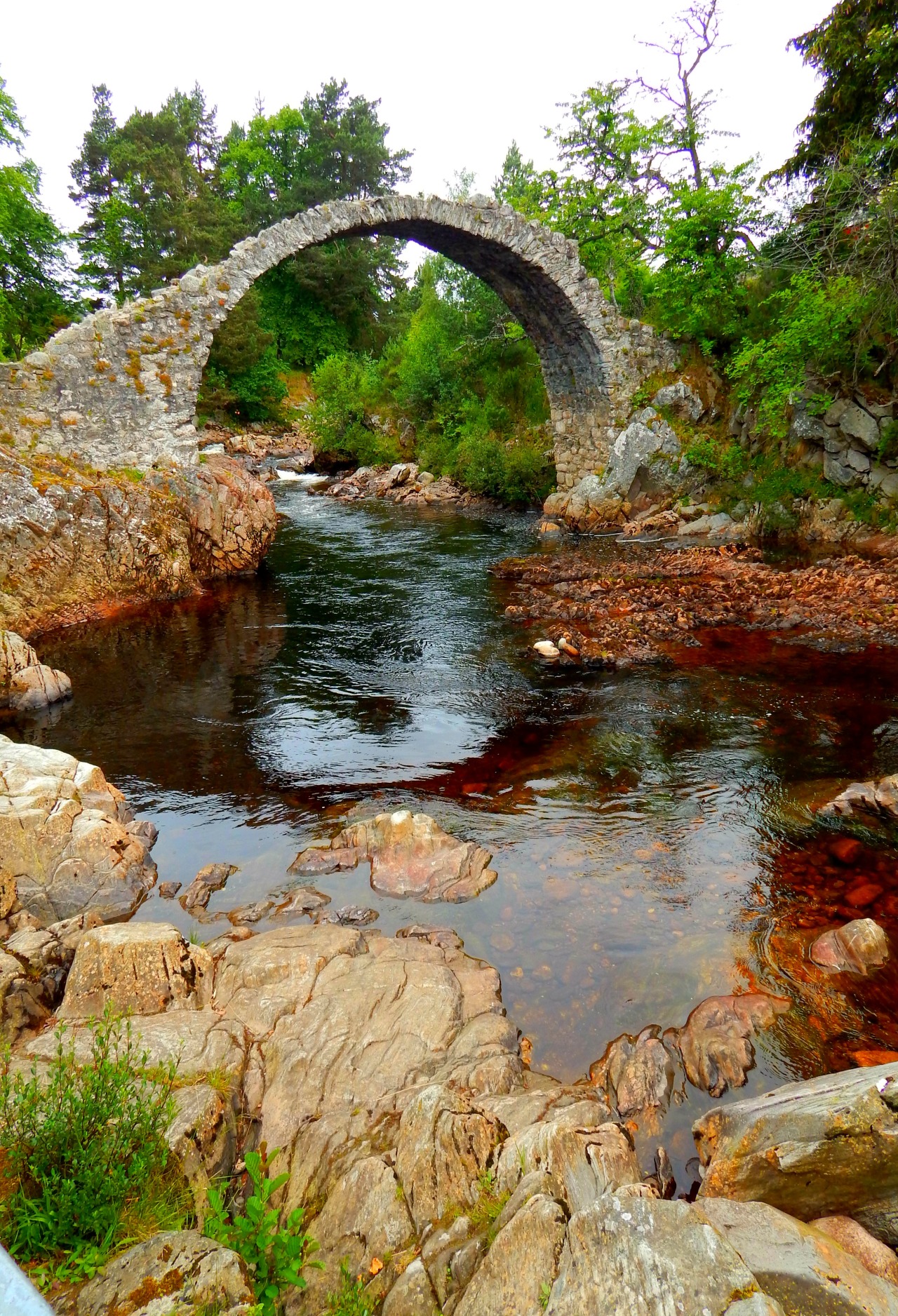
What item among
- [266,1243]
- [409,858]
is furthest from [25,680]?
[266,1243]

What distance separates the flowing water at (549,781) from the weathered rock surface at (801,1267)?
1.06 metres

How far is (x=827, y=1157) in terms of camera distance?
234 cm

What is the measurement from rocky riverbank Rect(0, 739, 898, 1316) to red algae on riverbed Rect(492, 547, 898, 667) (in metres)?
5.13

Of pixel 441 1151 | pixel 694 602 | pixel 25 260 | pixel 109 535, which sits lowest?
pixel 441 1151

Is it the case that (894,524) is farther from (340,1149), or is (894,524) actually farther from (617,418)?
(340,1149)

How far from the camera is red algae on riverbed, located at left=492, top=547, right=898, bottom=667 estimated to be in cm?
951

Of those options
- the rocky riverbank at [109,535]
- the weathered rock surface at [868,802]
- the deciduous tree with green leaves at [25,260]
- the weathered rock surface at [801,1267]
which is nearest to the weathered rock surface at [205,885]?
the weathered rock surface at [801,1267]

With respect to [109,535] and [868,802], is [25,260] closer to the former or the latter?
[109,535]

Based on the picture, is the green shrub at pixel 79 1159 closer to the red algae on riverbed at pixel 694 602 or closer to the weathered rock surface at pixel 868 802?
the weathered rock surface at pixel 868 802

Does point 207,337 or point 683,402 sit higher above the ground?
point 683,402

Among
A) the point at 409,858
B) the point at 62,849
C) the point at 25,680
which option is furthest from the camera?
the point at 25,680

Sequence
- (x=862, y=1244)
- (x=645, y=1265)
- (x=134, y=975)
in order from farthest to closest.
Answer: (x=134, y=975) < (x=862, y=1244) < (x=645, y=1265)

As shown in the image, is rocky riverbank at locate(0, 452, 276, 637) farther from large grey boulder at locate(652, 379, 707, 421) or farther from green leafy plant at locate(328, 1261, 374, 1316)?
large grey boulder at locate(652, 379, 707, 421)

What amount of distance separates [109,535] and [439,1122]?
38.7 feet
